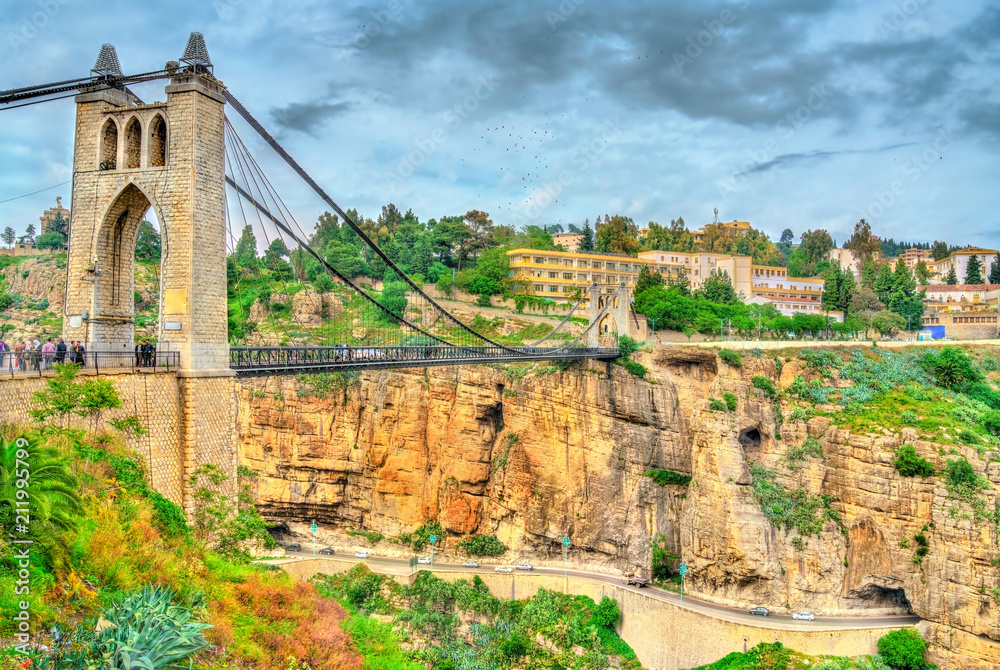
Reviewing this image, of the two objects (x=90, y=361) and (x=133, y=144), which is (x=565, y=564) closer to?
(x=90, y=361)

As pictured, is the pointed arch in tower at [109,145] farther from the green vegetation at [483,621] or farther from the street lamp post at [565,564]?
the street lamp post at [565,564]

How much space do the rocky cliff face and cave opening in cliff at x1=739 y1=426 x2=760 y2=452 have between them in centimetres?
6

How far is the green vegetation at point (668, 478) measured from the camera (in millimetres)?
31453

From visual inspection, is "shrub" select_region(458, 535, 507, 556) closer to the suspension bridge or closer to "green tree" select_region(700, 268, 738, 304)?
the suspension bridge

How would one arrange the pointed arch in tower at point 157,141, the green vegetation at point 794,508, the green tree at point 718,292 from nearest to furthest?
the pointed arch in tower at point 157,141
the green vegetation at point 794,508
the green tree at point 718,292

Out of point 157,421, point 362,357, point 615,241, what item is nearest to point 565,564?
point 362,357

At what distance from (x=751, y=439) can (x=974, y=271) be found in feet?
150

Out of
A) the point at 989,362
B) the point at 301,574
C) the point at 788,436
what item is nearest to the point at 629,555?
the point at 788,436

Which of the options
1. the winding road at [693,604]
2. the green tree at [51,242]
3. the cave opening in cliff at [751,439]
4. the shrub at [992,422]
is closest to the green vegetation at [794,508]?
the cave opening in cliff at [751,439]

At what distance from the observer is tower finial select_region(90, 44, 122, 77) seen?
14.1m

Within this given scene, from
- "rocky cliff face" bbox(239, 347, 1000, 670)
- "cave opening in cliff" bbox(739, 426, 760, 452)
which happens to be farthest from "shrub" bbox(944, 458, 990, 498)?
"cave opening in cliff" bbox(739, 426, 760, 452)

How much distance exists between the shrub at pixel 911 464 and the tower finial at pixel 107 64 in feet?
87.1

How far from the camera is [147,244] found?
49938 millimetres

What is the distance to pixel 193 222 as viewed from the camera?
1343cm
